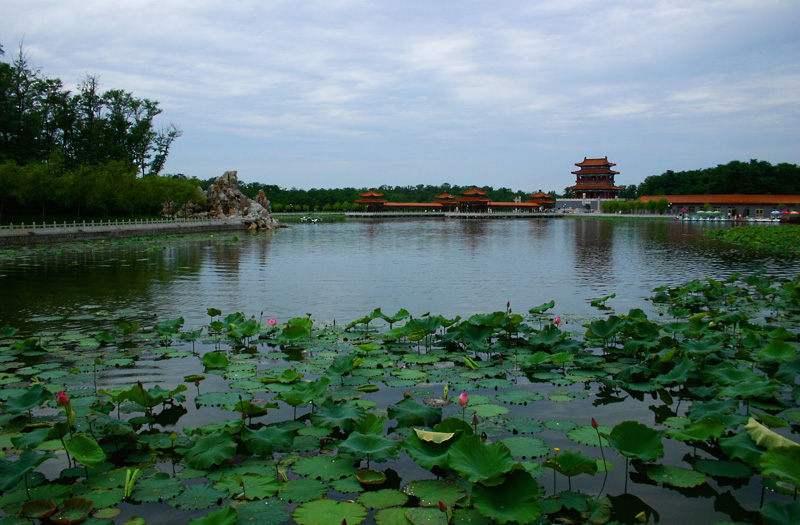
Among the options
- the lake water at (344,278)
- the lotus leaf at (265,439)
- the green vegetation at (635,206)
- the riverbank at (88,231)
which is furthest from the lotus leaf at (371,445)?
the green vegetation at (635,206)

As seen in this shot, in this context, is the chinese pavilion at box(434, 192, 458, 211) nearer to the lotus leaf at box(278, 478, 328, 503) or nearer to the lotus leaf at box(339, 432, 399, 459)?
the lotus leaf at box(339, 432, 399, 459)

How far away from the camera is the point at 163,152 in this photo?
58.7 metres

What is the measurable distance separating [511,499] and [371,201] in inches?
3333

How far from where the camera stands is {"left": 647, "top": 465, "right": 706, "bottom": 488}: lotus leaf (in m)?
3.58

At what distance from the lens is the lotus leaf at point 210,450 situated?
3654 millimetres

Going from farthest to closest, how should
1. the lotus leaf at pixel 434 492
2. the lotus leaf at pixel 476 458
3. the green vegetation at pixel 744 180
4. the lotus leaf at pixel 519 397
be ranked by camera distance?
the green vegetation at pixel 744 180 → the lotus leaf at pixel 519 397 → the lotus leaf at pixel 434 492 → the lotus leaf at pixel 476 458

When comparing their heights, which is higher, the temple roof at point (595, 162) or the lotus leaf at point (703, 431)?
the temple roof at point (595, 162)

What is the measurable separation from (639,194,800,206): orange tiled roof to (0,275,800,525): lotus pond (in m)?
66.2

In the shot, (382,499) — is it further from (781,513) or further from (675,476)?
(781,513)

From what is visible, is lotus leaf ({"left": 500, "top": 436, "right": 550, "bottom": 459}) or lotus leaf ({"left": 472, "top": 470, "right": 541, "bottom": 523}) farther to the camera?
lotus leaf ({"left": 500, "top": 436, "right": 550, "bottom": 459})

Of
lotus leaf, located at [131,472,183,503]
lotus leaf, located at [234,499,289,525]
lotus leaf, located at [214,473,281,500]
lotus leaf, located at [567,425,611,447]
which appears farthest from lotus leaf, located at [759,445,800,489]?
lotus leaf, located at [131,472,183,503]

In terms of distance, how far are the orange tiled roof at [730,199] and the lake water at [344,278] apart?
45.9 meters

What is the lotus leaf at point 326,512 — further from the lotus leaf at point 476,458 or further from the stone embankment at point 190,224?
the stone embankment at point 190,224

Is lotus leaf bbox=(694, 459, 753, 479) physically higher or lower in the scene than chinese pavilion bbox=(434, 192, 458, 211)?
lower
